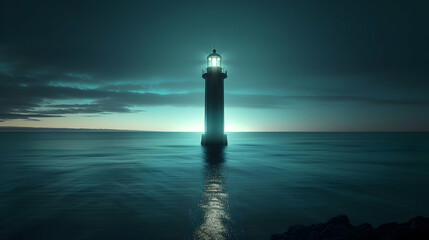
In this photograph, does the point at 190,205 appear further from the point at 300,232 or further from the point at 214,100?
the point at 214,100

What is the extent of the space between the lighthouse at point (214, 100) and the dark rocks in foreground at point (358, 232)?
A: 2260cm

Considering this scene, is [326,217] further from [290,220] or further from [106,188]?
[106,188]

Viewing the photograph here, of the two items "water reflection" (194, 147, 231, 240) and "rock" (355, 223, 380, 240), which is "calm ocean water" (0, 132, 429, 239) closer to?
"water reflection" (194, 147, 231, 240)

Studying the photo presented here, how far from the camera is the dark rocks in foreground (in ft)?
15.1

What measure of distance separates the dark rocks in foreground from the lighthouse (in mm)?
22604

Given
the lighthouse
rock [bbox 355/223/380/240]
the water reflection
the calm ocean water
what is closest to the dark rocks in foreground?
rock [bbox 355/223/380/240]

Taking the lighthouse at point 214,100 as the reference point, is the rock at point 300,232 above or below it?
below

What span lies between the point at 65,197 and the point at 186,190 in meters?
5.32

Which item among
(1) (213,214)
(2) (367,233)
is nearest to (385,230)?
(2) (367,233)

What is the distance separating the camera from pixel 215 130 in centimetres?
2880

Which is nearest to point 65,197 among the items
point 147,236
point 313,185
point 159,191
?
point 159,191

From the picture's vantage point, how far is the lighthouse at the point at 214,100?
92.8 feet

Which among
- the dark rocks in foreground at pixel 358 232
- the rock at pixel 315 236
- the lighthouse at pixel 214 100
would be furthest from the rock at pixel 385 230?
the lighthouse at pixel 214 100

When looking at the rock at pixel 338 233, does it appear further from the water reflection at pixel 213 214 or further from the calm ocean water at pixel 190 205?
the water reflection at pixel 213 214
